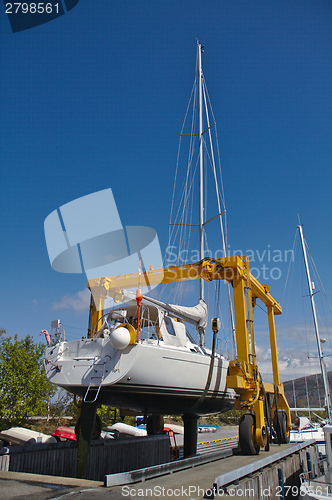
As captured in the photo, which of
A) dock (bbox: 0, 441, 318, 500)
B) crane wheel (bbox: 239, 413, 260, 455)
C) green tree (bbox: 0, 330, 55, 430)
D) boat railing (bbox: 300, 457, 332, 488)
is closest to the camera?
dock (bbox: 0, 441, 318, 500)

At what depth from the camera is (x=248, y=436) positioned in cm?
892

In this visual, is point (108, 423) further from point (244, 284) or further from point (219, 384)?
point (244, 284)

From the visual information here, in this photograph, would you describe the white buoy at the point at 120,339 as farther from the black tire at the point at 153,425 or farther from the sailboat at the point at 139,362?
the black tire at the point at 153,425

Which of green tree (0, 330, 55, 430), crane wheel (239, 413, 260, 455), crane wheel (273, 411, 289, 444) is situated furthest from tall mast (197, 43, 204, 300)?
green tree (0, 330, 55, 430)

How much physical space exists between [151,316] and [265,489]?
583 cm

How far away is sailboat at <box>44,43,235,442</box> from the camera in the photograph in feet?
26.5

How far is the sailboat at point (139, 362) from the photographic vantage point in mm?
8062

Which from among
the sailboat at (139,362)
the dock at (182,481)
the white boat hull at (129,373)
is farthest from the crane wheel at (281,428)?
the white boat hull at (129,373)

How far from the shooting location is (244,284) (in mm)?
10812

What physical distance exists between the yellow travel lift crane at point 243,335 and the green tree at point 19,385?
39.1ft

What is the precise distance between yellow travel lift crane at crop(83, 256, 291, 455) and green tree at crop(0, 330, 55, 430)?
39.1ft

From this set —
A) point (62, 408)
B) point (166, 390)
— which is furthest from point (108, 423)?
point (166, 390)

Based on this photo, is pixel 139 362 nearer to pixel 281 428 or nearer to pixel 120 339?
pixel 120 339

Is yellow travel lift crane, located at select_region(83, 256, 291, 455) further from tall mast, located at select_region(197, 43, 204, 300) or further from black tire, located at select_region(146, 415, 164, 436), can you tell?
black tire, located at select_region(146, 415, 164, 436)
